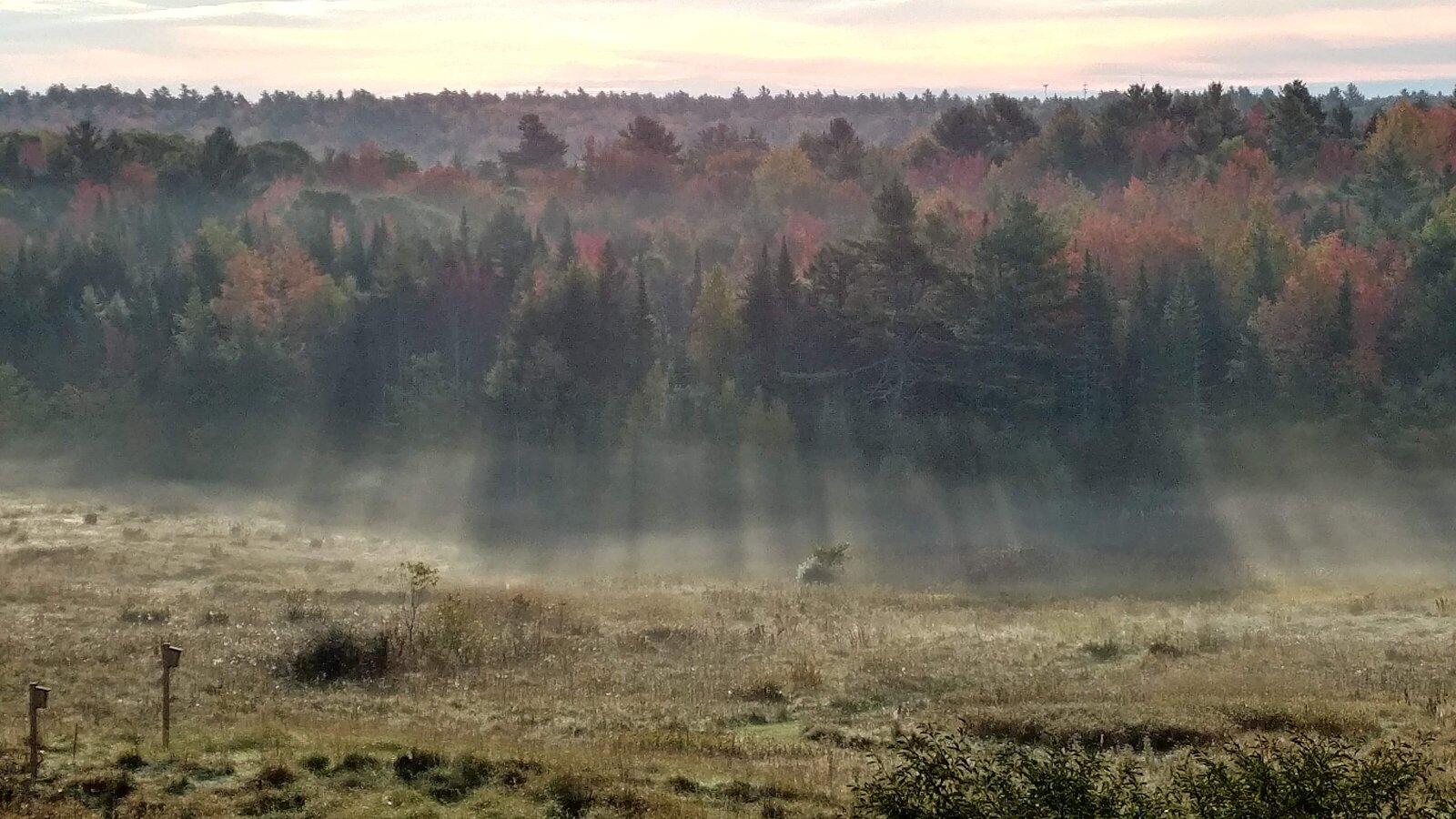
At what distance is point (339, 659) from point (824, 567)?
2459 cm

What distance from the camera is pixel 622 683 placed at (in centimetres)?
2672

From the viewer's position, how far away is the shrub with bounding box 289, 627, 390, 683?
26.5 m

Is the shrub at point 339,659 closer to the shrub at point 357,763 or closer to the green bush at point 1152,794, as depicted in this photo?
the shrub at point 357,763

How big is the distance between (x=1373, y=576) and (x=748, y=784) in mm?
37113

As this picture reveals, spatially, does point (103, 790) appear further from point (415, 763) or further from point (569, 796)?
point (569, 796)

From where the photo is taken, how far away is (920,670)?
27203mm

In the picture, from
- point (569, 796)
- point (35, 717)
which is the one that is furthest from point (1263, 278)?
point (35, 717)

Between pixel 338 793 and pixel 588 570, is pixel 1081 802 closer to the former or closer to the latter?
pixel 338 793

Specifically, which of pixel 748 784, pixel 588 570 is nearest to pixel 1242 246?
pixel 588 570

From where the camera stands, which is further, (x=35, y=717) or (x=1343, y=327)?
(x=1343, y=327)

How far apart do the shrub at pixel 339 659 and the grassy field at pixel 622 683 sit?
1.13ft

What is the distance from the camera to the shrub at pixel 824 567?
161 ft

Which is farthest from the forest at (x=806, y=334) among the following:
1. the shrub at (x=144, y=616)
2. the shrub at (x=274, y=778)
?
the shrub at (x=274, y=778)

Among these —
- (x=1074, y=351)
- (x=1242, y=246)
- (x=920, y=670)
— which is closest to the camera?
(x=920, y=670)
